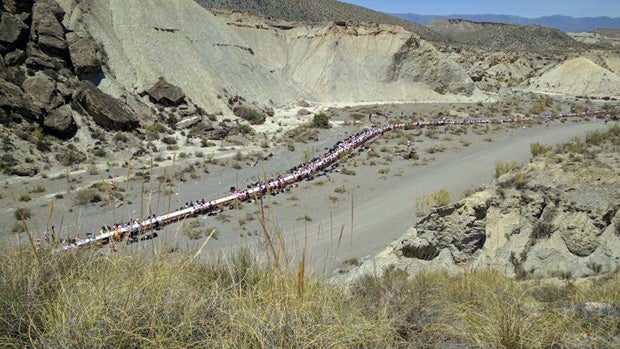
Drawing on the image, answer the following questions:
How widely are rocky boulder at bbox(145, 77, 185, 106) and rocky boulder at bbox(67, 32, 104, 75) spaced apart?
353 cm

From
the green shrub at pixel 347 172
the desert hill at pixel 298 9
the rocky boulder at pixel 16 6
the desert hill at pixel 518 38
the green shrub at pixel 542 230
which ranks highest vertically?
the desert hill at pixel 518 38

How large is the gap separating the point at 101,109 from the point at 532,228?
72.9 ft

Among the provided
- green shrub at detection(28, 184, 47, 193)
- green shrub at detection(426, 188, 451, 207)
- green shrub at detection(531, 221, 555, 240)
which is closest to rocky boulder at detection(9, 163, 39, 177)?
green shrub at detection(28, 184, 47, 193)

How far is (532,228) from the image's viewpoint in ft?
31.9

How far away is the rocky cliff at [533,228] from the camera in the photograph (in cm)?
896

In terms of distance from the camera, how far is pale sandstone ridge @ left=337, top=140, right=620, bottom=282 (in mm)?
8969

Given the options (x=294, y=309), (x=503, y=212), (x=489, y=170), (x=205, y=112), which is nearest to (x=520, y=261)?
(x=503, y=212)

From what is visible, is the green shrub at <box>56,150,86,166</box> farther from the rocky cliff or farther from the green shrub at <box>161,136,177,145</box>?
the rocky cliff

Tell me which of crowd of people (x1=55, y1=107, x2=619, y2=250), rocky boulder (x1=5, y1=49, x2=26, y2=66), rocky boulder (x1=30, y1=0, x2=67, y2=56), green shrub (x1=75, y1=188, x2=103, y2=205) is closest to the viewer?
crowd of people (x1=55, y1=107, x2=619, y2=250)

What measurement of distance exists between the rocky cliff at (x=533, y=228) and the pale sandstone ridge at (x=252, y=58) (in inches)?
930

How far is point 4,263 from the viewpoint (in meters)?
3.86

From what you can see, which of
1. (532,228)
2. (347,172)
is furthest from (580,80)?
(532,228)

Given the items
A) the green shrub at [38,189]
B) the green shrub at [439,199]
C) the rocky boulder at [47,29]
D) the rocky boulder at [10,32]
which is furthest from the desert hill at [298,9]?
the green shrub at [439,199]

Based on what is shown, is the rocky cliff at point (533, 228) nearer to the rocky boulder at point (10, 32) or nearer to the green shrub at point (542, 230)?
the green shrub at point (542, 230)
